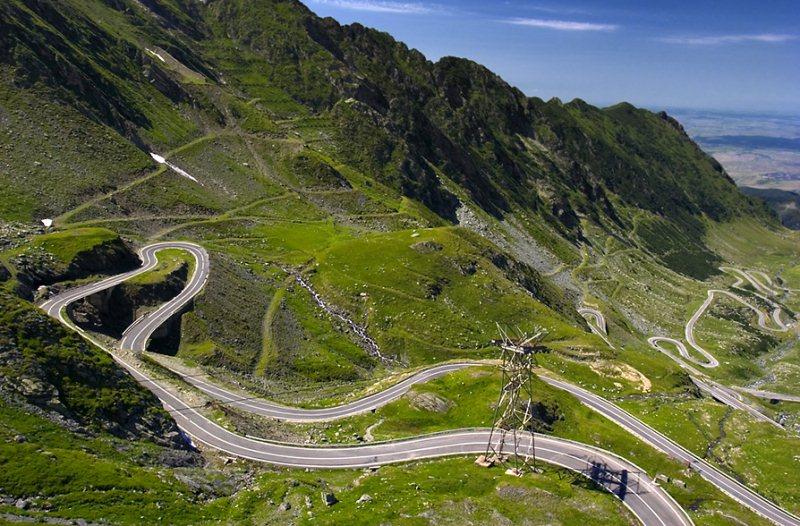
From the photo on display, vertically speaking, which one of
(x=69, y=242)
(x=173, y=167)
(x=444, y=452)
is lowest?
(x=444, y=452)

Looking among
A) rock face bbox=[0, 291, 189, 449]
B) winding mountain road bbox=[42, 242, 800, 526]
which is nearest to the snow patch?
winding mountain road bbox=[42, 242, 800, 526]

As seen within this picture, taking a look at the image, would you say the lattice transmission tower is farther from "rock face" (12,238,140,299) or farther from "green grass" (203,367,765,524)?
"rock face" (12,238,140,299)

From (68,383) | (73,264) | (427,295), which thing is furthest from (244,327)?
(68,383)

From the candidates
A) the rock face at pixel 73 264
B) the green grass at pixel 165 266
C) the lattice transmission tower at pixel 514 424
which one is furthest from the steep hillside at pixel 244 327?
the lattice transmission tower at pixel 514 424

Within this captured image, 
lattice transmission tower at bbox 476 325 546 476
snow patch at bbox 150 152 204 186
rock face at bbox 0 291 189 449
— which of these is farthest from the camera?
snow patch at bbox 150 152 204 186

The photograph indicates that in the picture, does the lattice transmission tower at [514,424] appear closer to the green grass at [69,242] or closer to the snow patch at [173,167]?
the green grass at [69,242]

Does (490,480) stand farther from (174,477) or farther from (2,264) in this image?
(2,264)

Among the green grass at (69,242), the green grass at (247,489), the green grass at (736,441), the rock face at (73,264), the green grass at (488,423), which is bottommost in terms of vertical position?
the green grass at (736,441)

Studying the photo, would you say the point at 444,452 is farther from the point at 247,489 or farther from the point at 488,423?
the point at 247,489

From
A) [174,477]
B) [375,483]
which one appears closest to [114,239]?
[174,477]
